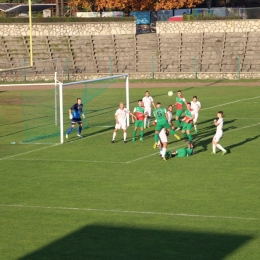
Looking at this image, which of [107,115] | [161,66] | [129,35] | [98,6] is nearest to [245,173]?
[107,115]

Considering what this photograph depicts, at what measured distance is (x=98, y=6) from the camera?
245 feet

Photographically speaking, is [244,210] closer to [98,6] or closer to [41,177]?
[41,177]

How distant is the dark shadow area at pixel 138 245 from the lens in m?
17.1

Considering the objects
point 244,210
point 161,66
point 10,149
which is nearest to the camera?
point 244,210

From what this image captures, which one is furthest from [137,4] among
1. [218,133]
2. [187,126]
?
[218,133]

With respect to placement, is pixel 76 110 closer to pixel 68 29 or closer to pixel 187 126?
pixel 187 126

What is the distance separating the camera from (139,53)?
63344mm

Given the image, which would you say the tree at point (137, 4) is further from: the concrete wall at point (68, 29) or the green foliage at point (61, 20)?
the concrete wall at point (68, 29)

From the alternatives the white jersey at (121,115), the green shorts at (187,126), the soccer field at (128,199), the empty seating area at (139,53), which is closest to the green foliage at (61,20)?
the empty seating area at (139,53)

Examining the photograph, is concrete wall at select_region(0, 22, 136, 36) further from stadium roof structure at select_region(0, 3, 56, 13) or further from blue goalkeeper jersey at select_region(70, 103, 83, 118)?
blue goalkeeper jersey at select_region(70, 103, 83, 118)

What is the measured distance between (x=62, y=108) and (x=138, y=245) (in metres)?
15.6

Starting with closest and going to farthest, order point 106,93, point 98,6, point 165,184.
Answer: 1. point 165,184
2. point 106,93
3. point 98,6

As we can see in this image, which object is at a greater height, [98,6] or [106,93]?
[98,6]

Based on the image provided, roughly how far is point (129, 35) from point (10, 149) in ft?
114
